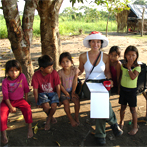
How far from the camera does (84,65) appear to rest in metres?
2.79

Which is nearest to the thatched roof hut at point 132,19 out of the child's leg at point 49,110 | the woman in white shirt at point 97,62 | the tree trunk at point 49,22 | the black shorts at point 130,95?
the tree trunk at point 49,22

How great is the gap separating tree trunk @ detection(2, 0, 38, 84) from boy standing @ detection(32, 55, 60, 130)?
1.19 m

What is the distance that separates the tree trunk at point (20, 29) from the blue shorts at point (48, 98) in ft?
4.76

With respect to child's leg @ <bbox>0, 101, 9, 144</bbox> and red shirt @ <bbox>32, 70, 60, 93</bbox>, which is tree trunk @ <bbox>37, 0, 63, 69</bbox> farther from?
child's leg @ <bbox>0, 101, 9, 144</bbox>

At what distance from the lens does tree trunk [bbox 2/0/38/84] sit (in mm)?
3155

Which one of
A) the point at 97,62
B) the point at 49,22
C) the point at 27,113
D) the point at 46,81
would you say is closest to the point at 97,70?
the point at 97,62

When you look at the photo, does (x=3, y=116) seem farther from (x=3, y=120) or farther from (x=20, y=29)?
(x=20, y=29)

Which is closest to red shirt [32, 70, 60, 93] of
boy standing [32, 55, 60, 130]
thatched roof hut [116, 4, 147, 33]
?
boy standing [32, 55, 60, 130]

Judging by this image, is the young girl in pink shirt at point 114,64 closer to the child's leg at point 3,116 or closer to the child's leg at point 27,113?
the child's leg at point 27,113

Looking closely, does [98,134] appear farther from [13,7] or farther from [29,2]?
[29,2]

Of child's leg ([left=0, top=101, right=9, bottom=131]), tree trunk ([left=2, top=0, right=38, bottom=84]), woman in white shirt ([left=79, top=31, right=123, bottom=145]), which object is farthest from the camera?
tree trunk ([left=2, top=0, right=38, bottom=84])

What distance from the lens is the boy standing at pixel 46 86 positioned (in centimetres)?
253

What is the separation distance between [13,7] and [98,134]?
2.73 metres

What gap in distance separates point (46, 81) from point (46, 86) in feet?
0.28
